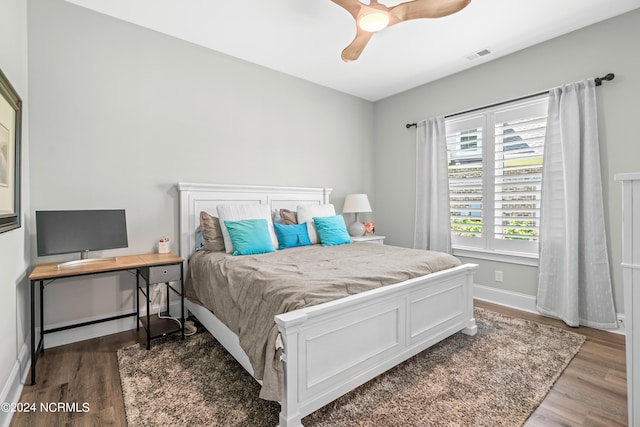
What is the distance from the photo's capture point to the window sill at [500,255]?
321 cm

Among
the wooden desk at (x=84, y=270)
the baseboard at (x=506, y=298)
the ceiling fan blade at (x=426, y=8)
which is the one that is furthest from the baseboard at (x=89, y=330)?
the baseboard at (x=506, y=298)

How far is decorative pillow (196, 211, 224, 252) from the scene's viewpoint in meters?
2.90

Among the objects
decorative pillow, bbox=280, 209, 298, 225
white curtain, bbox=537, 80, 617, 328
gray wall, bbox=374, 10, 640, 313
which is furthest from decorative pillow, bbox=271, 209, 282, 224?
white curtain, bbox=537, 80, 617, 328

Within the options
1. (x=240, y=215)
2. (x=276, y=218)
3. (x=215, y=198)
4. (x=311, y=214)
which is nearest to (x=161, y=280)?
(x=240, y=215)

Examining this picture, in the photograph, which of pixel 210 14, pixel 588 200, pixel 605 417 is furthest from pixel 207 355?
pixel 588 200

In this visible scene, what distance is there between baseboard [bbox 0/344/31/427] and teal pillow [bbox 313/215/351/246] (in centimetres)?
253

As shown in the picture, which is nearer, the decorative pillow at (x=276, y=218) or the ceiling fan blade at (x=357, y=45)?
the ceiling fan blade at (x=357, y=45)

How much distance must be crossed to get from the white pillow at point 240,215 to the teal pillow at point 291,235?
6 cm

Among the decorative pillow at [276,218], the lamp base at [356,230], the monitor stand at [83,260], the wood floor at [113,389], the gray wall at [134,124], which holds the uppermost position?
the gray wall at [134,124]

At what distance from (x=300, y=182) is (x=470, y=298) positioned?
2.43 meters

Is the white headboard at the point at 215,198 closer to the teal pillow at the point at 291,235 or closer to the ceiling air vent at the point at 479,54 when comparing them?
the teal pillow at the point at 291,235

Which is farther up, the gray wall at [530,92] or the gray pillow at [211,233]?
the gray wall at [530,92]

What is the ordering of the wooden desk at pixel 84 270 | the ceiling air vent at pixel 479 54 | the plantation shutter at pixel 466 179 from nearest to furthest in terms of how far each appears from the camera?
the wooden desk at pixel 84 270
the ceiling air vent at pixel 479 54
the plantation shutter at pixel 466 179

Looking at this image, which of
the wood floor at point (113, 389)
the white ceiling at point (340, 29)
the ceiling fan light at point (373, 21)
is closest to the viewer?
the wood floor at point (113, 389)
